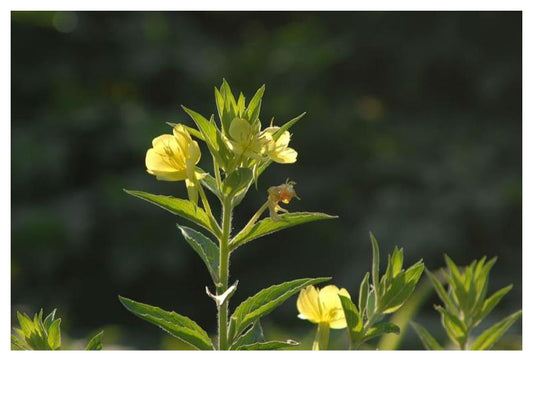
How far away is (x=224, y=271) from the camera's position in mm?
493

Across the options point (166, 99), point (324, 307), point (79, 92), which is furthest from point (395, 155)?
point (324, 307)

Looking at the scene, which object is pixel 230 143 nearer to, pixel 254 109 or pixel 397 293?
pixel 254 109

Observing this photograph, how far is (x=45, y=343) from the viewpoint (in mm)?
545

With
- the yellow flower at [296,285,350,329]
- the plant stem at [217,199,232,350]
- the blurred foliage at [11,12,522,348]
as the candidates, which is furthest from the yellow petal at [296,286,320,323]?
the blurred foliage at [11,12,522,348]

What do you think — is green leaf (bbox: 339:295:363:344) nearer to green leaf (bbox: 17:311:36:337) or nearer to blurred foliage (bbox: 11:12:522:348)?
green leaf (bbox: 17:311:36:337)

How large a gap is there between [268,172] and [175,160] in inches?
149

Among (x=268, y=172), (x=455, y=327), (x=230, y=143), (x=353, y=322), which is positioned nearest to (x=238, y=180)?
(x=230, y=143)

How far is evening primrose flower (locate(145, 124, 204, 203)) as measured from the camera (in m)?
0.52

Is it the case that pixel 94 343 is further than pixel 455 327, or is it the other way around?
pixel 455 327

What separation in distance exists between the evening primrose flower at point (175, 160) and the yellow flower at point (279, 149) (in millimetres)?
47

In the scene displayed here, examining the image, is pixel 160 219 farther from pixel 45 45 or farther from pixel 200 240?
pixel 200 240

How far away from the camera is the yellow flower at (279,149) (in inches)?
20.0

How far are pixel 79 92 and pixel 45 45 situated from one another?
18.4 inches

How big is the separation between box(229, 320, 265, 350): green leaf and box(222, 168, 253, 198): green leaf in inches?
3.9
